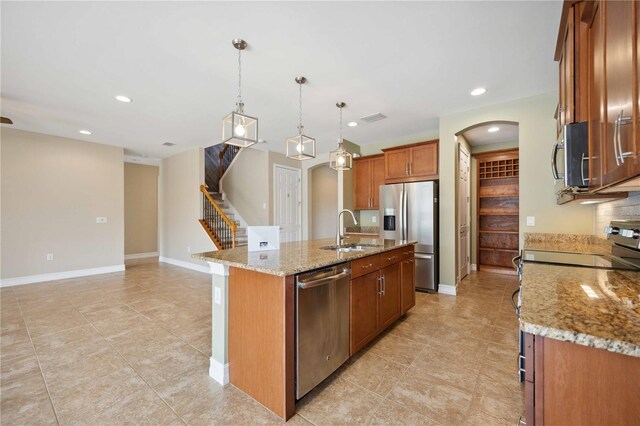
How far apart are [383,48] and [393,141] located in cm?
311

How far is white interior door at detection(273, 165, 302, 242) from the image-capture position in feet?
21.9

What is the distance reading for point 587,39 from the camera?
1359 mm

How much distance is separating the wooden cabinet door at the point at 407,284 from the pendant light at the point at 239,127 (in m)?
2.14

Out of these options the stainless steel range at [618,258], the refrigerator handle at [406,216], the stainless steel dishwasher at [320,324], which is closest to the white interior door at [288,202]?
the refrigerator handle at [406,216]

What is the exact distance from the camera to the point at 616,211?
225 cm

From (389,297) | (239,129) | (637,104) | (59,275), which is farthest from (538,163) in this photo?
(59,275)

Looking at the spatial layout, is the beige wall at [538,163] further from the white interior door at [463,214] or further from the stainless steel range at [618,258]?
the stainless steel range at [618,258]

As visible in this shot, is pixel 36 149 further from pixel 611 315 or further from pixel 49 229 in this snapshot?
pixel 611 315

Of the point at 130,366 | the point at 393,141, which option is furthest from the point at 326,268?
the point at 393,141

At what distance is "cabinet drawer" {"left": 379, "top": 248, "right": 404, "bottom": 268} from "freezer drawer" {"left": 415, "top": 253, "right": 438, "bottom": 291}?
144 cm

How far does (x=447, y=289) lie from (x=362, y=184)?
2548mm

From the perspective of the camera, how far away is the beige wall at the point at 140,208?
7539 mm

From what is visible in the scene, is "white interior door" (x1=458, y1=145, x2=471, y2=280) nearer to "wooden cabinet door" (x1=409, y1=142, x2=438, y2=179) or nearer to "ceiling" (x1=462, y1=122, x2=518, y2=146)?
"ceiling" (x1=462, y1=122, x2=518, y2=146)

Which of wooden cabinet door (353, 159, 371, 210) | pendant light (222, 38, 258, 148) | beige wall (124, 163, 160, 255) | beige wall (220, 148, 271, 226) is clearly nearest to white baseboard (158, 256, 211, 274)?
beige wall (124, 163, 160, 255)
